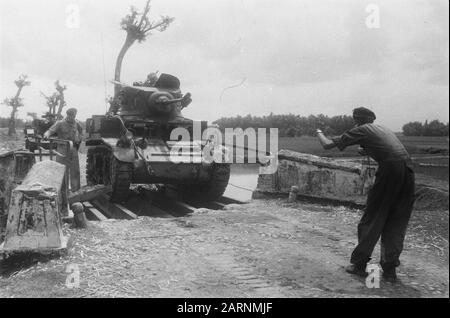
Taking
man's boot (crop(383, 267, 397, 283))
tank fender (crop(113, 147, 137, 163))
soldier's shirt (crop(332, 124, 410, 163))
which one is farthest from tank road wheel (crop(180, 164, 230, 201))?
man's boot (crop(383, 267, 397, 283))

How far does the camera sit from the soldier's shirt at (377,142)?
174 inches

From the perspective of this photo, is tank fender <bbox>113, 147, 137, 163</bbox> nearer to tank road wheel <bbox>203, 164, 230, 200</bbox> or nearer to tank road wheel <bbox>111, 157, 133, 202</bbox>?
tank road wheel <bbox>111, 157, 133, 202</bbox>

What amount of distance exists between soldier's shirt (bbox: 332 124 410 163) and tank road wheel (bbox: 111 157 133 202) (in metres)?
5.45

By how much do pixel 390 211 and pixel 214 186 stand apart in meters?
6.10

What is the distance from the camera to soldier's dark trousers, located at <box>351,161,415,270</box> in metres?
4.36

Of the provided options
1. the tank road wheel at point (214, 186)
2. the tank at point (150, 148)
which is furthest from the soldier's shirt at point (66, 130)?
the tank road wheel at point (214, 186)

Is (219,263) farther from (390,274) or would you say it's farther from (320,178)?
(320,178)

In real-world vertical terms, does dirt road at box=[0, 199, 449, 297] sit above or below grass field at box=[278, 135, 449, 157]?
below

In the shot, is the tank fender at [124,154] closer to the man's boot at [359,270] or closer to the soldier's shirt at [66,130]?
the soldier's shirt at [66,130]

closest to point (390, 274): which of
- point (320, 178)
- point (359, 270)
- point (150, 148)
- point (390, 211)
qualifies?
point (359, 270)

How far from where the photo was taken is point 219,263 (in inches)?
193

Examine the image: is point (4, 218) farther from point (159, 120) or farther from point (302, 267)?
point (159, 120)

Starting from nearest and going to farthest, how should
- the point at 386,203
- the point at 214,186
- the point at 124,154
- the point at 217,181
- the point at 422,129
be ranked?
the point at 386,203
the point at 124,154
the point at 217,181
the point at 214,186
the point at 422,129
